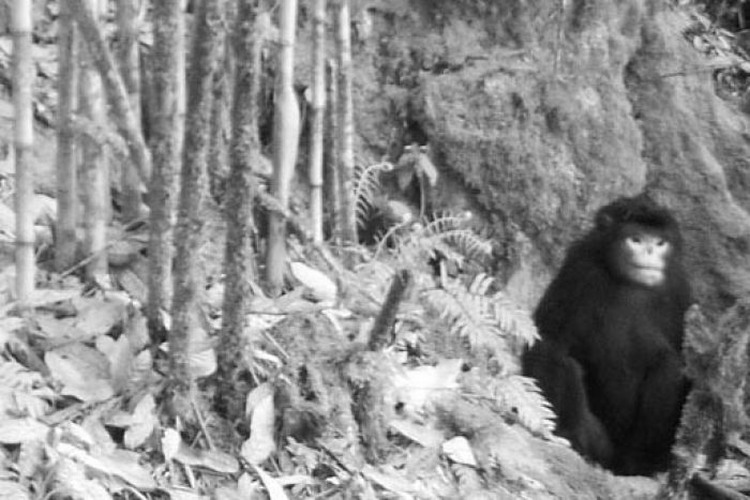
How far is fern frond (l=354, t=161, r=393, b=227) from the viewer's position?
6145mm

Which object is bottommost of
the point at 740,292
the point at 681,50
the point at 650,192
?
the point at 740,292

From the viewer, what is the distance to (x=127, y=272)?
470cm

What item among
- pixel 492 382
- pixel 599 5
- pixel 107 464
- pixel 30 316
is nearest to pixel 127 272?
pixel 30 316

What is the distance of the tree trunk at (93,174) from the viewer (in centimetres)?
443

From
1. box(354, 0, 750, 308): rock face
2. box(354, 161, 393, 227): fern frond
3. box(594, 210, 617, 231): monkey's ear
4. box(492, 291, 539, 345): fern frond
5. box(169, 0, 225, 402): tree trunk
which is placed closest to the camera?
box(169, 0, 225, 402): tree trunk

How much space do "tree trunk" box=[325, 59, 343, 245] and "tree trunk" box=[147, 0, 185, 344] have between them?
4.98 feet

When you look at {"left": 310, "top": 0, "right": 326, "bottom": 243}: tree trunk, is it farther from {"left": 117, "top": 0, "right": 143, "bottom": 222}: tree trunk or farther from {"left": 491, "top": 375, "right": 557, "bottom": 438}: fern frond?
{"left": 491, "top": 375, "right": 557, "bottom": 438}: fern frond

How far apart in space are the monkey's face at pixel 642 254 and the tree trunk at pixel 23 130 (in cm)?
345

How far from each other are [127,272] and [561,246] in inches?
134

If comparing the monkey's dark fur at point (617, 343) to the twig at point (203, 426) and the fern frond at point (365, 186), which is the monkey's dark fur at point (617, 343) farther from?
the twig at point (203, 426)

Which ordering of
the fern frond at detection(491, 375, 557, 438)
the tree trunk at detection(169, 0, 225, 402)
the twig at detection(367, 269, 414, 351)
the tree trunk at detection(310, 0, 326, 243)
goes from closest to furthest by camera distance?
1. the tree trunk at detection(169, 0, 225, 402)
2. the twig at detection(367, 269, 414, 351)
3. the fern frond at detection(491, 375, 557, 438)
4. the tree trunk at detection(310, 0, 326, 243)

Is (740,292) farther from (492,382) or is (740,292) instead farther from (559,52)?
(492,382)

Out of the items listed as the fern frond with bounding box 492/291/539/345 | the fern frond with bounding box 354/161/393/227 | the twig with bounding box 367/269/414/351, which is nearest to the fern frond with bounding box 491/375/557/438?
the fern frond with bounding box 492/291/539/345

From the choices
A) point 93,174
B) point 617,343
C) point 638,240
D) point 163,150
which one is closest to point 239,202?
point 163,150
